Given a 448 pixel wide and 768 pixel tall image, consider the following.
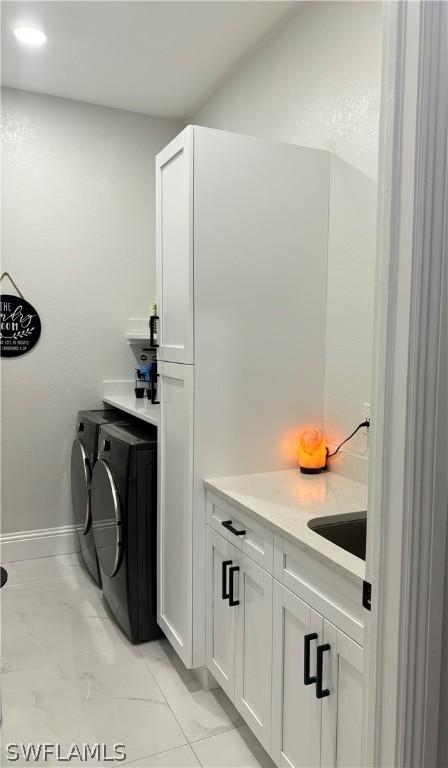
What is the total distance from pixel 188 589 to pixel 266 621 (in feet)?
1.59

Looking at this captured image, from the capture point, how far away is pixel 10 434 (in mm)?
3248

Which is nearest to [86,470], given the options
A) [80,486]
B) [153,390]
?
[80,486]

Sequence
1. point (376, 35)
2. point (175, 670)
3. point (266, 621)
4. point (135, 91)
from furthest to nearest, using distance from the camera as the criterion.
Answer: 1. point (135, 91)
2. point (175, 670)
3. point (376, 35)
4. point (266, 621)

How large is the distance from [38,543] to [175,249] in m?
2.21

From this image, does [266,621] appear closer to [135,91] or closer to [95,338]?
[95,338]

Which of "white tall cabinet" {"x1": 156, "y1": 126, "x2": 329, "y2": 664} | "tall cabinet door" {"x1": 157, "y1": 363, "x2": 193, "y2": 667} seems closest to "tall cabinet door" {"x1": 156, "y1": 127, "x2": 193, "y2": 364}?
"white tall cabinet" {"x1": 156, "y1": 126, "x2": 329, "y2": 664}

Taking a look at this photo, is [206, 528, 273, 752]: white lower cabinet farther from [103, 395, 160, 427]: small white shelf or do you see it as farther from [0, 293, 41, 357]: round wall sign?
[0, 293, 41, 357]: round wall sign

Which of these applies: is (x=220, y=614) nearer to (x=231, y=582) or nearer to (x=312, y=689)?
(x=231, y=582)

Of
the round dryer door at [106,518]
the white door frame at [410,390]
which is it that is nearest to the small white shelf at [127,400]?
the round dryer door at [106,518]

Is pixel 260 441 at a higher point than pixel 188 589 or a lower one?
higher

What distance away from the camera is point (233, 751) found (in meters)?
1.80

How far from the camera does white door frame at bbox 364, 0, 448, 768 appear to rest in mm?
831

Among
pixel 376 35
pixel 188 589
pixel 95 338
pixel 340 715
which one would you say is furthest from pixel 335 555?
pixel 95 338

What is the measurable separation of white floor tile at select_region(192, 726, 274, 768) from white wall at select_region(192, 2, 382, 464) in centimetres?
110
